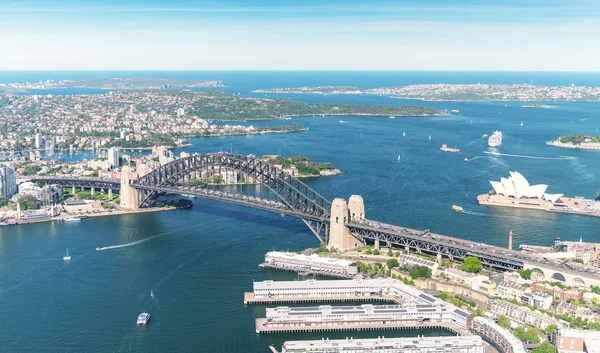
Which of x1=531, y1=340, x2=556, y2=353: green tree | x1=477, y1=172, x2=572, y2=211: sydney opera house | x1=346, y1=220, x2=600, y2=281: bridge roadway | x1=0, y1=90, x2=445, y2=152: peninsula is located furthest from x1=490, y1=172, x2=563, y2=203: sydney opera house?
x1=0, y1=90, x2=445, y2=152: peninsula

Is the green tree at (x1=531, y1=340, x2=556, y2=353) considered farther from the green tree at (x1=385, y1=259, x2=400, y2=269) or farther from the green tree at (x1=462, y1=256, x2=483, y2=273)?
the green tree at (x1=385, y1=259, x2=400, y2=269)

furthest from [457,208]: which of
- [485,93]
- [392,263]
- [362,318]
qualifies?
[485,93]

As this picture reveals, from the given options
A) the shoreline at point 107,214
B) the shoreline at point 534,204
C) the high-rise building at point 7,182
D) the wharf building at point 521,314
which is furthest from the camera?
the high-rise building at point 7,182

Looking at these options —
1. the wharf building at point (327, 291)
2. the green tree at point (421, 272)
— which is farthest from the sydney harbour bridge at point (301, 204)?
the wharf building at point (327, 291)

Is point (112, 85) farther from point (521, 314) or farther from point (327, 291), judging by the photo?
point (521, 314)

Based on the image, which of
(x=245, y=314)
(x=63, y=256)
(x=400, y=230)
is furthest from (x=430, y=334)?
(x=63, y=256)

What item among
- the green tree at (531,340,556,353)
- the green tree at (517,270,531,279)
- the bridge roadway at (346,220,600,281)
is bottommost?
the green tree at (531,340,556,353)

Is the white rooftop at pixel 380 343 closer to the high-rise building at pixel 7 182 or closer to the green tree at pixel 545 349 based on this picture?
the green tree at pixel 545 349
